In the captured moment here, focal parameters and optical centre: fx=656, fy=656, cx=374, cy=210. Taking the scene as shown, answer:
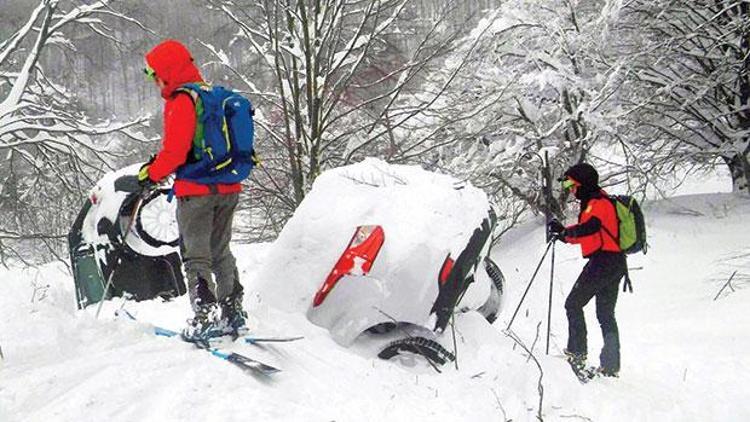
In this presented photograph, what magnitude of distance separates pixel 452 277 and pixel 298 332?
997 mm

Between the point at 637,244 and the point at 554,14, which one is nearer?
the point at 637,244

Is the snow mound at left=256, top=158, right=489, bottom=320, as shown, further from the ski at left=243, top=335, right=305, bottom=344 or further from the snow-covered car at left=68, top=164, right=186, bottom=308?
the snow-covered car at left=68, top=164, right=186, bottom=308

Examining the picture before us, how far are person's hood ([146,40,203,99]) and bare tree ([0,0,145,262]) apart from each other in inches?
241

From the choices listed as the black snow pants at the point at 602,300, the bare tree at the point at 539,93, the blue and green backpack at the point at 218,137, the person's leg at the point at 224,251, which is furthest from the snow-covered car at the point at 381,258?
the bare tree at the point at 539,93

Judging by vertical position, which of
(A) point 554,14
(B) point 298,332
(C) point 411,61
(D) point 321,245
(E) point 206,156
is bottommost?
(B) point 298,332

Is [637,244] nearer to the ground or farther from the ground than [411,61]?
nearer to the ground

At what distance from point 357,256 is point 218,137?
42.5 inches

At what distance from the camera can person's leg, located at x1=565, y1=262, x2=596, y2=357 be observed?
5.46 meters

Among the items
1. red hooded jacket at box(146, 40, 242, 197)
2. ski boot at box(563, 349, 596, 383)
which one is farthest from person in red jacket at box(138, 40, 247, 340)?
ski boot at box(563, 349, 596, 383)

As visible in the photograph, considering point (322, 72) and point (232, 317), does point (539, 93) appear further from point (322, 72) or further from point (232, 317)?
point (232, 317)

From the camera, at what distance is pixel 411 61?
377 inches

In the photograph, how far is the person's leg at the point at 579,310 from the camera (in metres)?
5.46

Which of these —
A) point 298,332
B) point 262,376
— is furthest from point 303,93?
point 262,376

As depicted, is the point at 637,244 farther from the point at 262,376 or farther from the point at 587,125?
the point at 587,125
